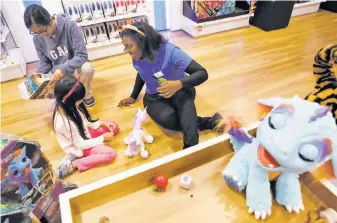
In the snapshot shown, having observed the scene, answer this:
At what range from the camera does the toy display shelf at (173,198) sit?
0.82 m

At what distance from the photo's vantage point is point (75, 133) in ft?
4.22

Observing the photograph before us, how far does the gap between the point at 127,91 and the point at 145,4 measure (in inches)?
37.5

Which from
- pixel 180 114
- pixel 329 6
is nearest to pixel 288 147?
pixel 180 114

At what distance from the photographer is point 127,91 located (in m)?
1.98

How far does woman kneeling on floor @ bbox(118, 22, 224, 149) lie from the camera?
1257 mm

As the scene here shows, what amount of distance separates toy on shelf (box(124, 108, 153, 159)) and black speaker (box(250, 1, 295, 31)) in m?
2.11

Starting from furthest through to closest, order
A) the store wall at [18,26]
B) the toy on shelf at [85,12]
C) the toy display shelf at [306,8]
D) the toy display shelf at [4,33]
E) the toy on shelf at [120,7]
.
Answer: the toy display shelf at [306,8]
the toy on shelf at [120,7]
the toy on shelf at [85,12]
the store wall at [18,26]
the toy display shelf at [4,33]

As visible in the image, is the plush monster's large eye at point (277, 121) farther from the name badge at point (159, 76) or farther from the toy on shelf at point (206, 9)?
the toy on shelf at point (206, 9)

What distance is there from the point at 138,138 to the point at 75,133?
0.99 feet

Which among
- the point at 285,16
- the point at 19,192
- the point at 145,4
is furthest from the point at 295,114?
the point at 285,16

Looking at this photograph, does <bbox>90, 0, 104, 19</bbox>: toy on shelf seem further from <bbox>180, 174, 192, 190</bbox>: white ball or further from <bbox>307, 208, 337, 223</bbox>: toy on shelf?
<bbox>307, 208, 337, 223</bbox>: toy on shelf

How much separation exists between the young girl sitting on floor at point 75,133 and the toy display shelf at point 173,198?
494mm

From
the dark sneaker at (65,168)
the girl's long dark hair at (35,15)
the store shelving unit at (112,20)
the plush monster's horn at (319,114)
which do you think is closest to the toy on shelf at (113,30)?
the store shelving unit at (112,20)

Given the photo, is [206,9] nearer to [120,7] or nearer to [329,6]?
[120,7]
